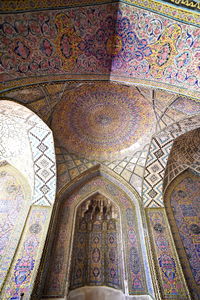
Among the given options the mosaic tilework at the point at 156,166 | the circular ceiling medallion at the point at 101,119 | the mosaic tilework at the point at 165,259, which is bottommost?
the mosaic tilework at the point at 165,259

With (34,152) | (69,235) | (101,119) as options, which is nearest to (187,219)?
(69,235)

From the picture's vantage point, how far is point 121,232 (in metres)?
5.98

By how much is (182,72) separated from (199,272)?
5781 mm

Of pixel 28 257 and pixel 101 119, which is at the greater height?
pixel 101 119

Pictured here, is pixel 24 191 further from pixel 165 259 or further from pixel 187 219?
pixel 187 219

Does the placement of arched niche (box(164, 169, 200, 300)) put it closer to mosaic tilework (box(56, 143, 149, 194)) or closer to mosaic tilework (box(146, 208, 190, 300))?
mosaic tilework (box(146, 208, 190, 300))

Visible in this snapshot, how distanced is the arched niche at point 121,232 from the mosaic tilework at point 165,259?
0.34 metres

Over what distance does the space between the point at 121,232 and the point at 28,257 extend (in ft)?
10.4

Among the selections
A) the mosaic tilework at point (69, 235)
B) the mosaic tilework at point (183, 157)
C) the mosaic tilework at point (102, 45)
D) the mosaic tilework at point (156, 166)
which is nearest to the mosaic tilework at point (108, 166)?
the mosaic tilework at point (156, 166)

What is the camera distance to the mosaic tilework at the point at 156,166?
6.30 m

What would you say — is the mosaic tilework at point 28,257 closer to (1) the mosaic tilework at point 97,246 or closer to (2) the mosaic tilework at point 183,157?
(1) the mosaic tilework at point 97,246

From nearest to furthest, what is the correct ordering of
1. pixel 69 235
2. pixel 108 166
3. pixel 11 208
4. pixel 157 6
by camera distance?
pixel 157 6 → pixel 69 235 → pixel 11 208 → pixel 108 166

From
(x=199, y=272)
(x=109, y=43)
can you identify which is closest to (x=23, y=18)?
(x=109, y=43)

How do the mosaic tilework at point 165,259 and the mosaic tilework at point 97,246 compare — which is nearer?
the mosaic tilework at point 165,259
